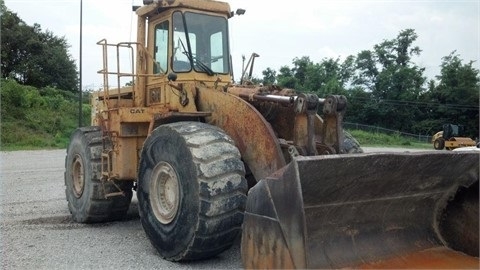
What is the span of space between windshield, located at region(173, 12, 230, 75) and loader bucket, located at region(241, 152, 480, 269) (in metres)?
2.87

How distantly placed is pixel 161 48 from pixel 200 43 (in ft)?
1.76

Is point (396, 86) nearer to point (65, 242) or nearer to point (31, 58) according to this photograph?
point (31, 58)

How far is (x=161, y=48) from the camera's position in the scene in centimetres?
674

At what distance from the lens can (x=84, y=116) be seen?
32.2 metres

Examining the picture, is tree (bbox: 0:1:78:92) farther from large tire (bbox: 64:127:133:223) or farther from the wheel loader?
the wheel loader

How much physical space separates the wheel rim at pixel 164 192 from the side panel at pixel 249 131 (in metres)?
0.76

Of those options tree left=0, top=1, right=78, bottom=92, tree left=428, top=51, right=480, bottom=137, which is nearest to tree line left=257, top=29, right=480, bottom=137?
tree left=428, top=51, right=480, bottom=137

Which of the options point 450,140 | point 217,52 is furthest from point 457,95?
point 217,52

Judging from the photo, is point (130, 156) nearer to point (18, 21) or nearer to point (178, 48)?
point (178, 48)

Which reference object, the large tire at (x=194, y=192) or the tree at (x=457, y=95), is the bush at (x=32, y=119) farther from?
the tree at (x=457, y=95)

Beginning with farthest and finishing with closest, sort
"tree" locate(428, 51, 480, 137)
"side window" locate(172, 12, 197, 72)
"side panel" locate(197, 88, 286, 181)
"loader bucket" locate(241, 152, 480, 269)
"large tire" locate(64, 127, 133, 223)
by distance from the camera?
"tree" locate(428, 51, 480, 137) < "large tire" locate(64, 127, 133, 223) < "side window" locate(172, 12, 197, 72) < "side panel" locate(197, 88, 286, 181) < "loader bucket" locate(241, 152, 480, 269)

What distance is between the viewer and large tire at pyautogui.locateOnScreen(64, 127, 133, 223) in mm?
7285

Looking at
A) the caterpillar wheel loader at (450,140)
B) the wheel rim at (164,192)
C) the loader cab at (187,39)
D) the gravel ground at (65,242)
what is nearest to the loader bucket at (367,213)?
the gravel ground at (65,242)

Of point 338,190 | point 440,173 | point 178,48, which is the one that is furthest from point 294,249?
point 178,48
